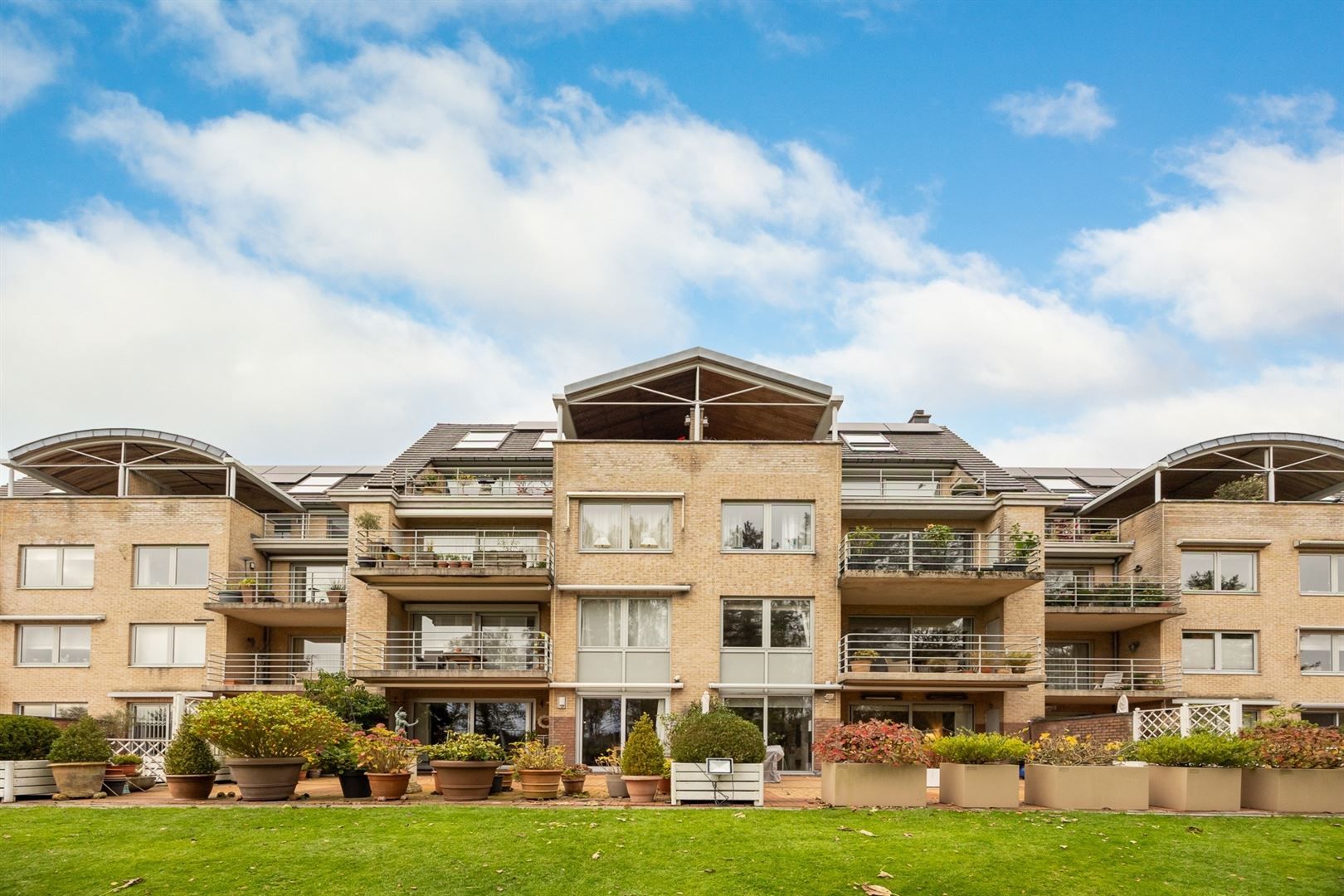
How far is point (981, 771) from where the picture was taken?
18.9 m

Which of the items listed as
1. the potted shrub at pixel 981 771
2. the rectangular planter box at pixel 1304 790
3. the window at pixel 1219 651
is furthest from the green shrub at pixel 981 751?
the window at pixel 1219 651

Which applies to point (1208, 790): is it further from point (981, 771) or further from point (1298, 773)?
point (981, 771)

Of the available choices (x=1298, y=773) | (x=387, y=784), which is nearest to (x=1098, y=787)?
(x=1298, y=773)

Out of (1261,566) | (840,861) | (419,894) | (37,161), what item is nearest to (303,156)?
(37,161)

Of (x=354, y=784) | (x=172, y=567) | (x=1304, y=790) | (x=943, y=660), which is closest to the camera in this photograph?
(x=1304, y=790)

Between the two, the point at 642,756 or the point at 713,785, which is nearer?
the point at 713,785

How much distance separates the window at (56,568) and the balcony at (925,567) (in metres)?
19.2

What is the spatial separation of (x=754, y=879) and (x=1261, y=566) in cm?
2272

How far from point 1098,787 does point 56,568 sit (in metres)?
25.9

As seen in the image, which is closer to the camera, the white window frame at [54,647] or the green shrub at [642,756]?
the green shrub at [642,756]

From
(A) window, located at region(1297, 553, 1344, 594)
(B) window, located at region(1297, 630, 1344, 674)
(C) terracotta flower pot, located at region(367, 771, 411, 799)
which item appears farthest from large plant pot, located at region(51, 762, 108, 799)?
(A) window, located at region(1297, 553, 1344, 594)

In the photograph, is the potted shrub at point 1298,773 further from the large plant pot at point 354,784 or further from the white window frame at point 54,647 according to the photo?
the white window frame at point 54,647

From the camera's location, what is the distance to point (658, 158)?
68.7 feet

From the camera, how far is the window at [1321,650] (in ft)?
104
